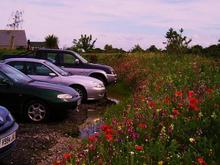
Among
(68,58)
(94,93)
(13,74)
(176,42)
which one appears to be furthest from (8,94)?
(176,42)

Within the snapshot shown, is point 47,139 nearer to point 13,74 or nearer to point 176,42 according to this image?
point 13,74

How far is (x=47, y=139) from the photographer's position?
980 cm

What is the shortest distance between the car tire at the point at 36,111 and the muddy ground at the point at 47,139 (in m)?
0.22

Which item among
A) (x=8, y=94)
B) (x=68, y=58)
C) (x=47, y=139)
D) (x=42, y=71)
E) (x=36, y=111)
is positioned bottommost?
(x=47, y=139)

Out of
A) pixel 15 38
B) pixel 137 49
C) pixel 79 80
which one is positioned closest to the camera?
pixel 79 80

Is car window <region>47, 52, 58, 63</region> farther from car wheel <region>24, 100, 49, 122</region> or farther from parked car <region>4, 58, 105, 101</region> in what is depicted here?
car wheel <region>24, 100, 49, 122</region>

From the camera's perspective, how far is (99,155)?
18.6 feet

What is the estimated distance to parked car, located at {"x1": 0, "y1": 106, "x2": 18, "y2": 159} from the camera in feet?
24.3

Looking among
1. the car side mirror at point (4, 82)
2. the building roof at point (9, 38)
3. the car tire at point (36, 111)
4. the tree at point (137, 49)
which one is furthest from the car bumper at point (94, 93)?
the building roof at point (9, 38)

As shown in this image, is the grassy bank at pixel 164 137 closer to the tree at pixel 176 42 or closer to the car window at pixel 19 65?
the car window at pixel 19 65

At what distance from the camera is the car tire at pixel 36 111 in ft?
39.7

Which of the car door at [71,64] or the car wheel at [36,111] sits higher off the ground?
the car door at [71,64]

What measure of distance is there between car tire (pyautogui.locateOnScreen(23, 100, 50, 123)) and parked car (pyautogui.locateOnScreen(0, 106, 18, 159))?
3883 mm

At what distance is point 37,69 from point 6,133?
26.1 ft
